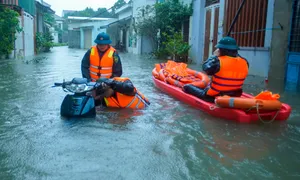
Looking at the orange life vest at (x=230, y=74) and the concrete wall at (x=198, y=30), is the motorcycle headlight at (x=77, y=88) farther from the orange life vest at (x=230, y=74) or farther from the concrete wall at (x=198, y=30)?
the concrete wall at (x=198, y=30)

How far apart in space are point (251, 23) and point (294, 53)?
2.28 m

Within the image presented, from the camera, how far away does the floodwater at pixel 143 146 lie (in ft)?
9.25

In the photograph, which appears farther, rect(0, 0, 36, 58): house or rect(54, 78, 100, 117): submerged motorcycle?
rect(0, 0, 36, 58): house

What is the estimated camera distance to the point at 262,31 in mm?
9250

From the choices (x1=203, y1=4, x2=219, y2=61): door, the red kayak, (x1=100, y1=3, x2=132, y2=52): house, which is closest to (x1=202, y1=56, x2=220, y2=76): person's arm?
the red kayak

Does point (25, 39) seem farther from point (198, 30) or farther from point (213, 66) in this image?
point (213, 66)

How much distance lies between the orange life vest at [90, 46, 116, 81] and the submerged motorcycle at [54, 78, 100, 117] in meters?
0.89

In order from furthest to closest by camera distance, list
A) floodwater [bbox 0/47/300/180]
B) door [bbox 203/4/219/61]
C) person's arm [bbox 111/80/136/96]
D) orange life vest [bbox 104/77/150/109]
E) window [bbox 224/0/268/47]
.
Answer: door [bbox 203/4/219/61] < window [bbox 224/0/268/47] < orange life vest [bbox 104/77/150/109] < person's arm [bbox 111/80/136/96] < floodwater [bbox 0/47/300/180]

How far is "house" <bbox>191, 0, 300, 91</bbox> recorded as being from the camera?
316 inches

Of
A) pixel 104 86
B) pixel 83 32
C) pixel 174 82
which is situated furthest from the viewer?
pixel 83 32

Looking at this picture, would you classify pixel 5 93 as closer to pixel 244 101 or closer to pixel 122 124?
pixel 122 124

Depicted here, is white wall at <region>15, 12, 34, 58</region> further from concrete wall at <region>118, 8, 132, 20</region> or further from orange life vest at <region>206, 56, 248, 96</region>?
orange life vest at <region>206, 56, 248, 96</region>

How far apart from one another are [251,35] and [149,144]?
731 centimetres

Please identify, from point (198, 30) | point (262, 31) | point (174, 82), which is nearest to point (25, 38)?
point (198, 30)
